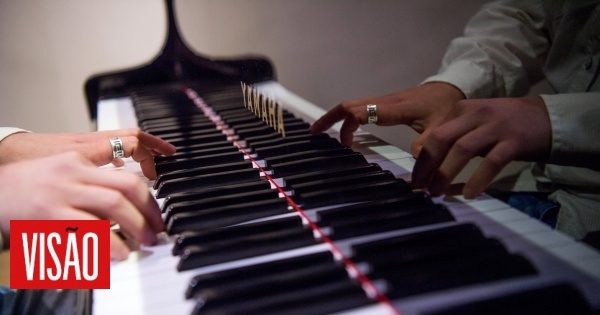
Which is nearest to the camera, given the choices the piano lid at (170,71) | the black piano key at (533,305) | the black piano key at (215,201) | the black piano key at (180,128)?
the black piano key at (533,305)

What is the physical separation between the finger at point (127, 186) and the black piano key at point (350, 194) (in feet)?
0.61

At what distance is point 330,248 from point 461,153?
0.23m

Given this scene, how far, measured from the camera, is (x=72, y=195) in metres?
0.50

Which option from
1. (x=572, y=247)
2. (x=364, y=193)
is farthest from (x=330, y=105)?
(x=572, y=247)

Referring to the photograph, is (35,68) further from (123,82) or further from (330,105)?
(330,105)

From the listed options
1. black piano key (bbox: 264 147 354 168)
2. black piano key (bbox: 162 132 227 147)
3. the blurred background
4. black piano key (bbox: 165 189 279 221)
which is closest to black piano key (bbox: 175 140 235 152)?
black piano key (bbox: 162 132 227 147)

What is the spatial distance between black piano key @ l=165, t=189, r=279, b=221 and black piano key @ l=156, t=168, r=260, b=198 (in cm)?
7

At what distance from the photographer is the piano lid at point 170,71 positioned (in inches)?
54.2

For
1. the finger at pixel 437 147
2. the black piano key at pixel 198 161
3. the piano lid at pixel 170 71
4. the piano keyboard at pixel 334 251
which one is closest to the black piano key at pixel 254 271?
the piano keyboard at pixel 334 251

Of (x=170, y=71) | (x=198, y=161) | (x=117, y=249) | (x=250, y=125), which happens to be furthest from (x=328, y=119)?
(x=170, y=71)

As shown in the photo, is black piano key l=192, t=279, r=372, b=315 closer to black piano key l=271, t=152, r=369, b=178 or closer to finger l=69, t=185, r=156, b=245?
finger l=69, t=185, r=156, b=245

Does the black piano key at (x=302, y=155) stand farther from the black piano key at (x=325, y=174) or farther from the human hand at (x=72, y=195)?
the human hand at (x=72, y=195)

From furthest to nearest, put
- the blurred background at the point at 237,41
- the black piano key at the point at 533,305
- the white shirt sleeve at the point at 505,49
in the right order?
1. the blurred background at the point at 237,41
2. the white shirt sleeve at the point at 505,49
3. the black piano key at the point at 533,305

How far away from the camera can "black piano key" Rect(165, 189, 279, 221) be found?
0.60 metres
